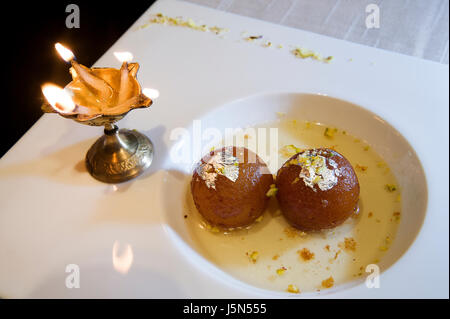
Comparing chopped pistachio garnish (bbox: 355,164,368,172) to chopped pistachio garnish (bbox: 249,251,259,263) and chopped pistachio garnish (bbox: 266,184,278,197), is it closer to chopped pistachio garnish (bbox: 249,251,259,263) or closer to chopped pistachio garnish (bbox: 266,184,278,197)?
chopped pistachio garnish (bbox: 266,184,278,197)

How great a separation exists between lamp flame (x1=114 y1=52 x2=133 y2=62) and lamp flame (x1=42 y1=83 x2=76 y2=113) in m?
0.37

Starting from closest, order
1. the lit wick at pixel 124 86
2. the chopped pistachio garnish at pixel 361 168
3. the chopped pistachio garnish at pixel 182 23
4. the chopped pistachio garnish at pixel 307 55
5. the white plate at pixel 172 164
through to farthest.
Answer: the white plate at pixel 172 164 < the lit wick at pixel 124 86 < the chopped pistachio garnish at pixel 361 168 < the chopped pistachio garnish at pixel 307 55 < the chopped pistachio garnish at pixel 182 23

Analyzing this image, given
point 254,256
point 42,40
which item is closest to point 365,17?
point 254,256

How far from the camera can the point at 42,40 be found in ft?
6.06

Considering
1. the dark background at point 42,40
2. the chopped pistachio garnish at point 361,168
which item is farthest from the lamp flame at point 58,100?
the dark background at point 42,40

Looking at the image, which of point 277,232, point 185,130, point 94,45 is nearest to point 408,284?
point 277,232

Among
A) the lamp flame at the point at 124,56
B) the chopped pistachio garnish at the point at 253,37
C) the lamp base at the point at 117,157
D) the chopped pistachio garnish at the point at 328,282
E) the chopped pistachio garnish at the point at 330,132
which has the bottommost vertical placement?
the chopped pistachio garnish at the point at 328,282

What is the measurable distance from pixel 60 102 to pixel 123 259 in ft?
1.12

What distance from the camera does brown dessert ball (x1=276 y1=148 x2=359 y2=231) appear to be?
80 cm

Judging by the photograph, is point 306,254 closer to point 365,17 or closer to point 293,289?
point 293,289

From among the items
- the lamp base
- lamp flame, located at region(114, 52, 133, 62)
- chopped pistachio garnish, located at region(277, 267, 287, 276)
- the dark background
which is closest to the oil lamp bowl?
the lamp base

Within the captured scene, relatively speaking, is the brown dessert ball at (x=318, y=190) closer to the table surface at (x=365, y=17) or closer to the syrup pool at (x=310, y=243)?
the syrup pool at (x=310, y=243)

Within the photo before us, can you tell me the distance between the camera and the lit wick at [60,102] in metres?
0.80

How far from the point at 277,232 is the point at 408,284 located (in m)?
0.28
